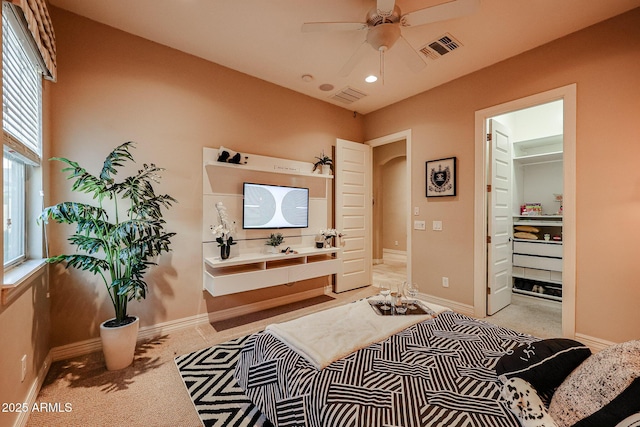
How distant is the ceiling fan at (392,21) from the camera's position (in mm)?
1783

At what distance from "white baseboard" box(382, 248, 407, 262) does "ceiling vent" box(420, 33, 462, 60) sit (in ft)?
15.5

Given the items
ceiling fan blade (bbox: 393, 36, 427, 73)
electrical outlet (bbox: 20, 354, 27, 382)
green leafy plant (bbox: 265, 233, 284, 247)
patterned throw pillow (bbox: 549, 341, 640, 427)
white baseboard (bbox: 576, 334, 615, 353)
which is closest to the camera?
patterned throw pillow (bbox: 549, 341, 640, 427)

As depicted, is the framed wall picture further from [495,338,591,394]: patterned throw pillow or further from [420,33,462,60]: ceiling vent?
[495,338,591,394]: patterned throw pillow

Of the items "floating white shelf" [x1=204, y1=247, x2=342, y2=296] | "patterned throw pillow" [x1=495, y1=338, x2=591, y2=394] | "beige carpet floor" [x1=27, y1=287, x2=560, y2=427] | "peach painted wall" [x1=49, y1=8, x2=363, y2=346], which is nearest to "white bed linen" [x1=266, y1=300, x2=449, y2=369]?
"patterned throw pillow" [x1=495, y1=338, x2=591, y2=394]

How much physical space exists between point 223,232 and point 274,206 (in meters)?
0.80

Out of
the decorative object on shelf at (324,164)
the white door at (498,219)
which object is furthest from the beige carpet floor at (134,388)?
the decorative object on shelf at (324,164)

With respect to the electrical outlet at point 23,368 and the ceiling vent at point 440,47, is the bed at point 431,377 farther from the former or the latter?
the ceiling vent at point 440,47

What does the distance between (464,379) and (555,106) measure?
443cm

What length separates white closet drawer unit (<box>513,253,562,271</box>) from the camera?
3691 millimetres

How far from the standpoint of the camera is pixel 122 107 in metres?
2.55

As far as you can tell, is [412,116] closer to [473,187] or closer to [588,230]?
[473,187]

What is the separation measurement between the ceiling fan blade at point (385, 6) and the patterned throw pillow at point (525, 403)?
2.23 m

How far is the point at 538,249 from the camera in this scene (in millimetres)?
3875

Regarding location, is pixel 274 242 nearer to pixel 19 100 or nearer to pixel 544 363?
pixel 19 100
